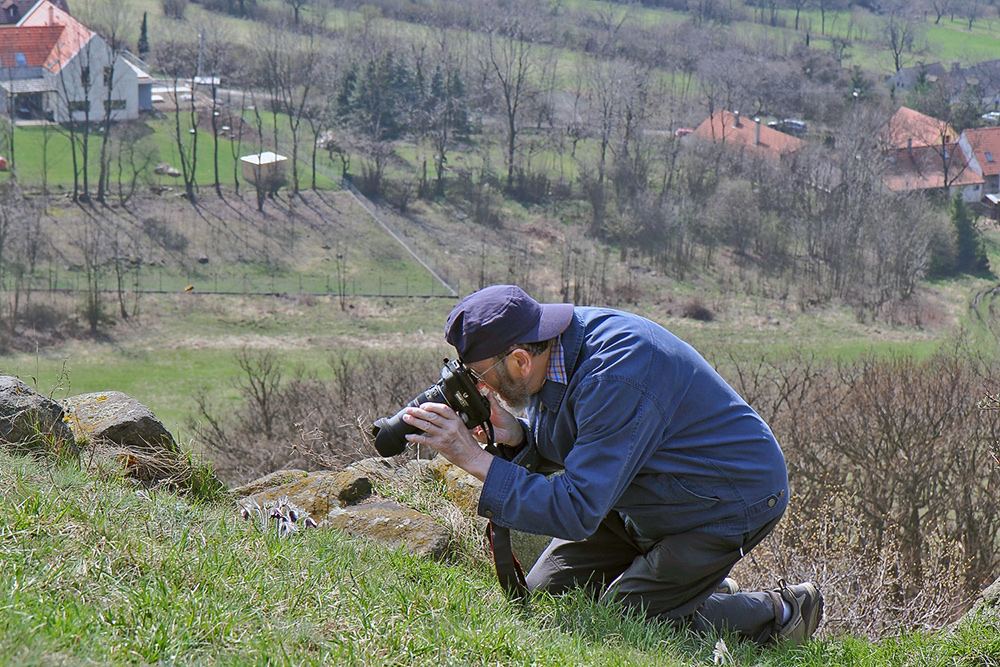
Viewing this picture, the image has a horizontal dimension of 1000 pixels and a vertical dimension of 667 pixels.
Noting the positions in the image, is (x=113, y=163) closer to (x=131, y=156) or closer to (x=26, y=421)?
(x=131, y=156)

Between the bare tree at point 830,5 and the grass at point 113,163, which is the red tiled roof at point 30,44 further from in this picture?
the bare tree at point 830,5

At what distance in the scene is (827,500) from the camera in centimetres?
1134

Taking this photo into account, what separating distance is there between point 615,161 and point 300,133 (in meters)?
19.1

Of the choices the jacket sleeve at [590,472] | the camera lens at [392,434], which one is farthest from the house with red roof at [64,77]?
the jacket sleeve at [590,472]

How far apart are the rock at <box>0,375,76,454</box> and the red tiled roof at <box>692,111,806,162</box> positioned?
2317 inches

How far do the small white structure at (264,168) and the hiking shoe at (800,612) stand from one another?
148 ft

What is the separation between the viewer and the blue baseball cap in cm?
312

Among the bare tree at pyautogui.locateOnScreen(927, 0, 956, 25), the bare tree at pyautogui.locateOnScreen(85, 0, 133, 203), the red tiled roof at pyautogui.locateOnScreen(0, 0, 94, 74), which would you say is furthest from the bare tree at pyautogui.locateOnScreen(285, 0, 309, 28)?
the bare tree at pyautogui.locateOnScreen(927, 0, 956, 25)

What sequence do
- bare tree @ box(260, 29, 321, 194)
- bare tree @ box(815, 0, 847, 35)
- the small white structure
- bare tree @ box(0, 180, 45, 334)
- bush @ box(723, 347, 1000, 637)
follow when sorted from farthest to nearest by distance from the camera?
bare tree @ box(815, 0, 847, 35), bare tree @ box(260, 29, 321, 194), the small white structure, bare tree @ box(0, 180, 45, 334), bush @ box(723, 347, 1000, 637)

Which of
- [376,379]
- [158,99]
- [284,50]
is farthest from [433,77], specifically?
[376,379]

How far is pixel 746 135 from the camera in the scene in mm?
61781

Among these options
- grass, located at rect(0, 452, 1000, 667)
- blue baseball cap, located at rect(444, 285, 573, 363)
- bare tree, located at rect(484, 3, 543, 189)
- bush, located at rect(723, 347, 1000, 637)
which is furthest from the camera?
bare tree, located at rect(484, 3, 543, 189)

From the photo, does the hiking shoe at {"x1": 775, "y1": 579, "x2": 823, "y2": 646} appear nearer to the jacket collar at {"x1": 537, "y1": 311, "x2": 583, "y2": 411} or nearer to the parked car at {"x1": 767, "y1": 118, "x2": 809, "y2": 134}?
the jacket collar at {"x1": 537, "y1": 311, "x2": 583, "y2": 411}

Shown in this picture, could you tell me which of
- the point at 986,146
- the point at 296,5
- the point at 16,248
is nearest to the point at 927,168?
the point at 986,146
